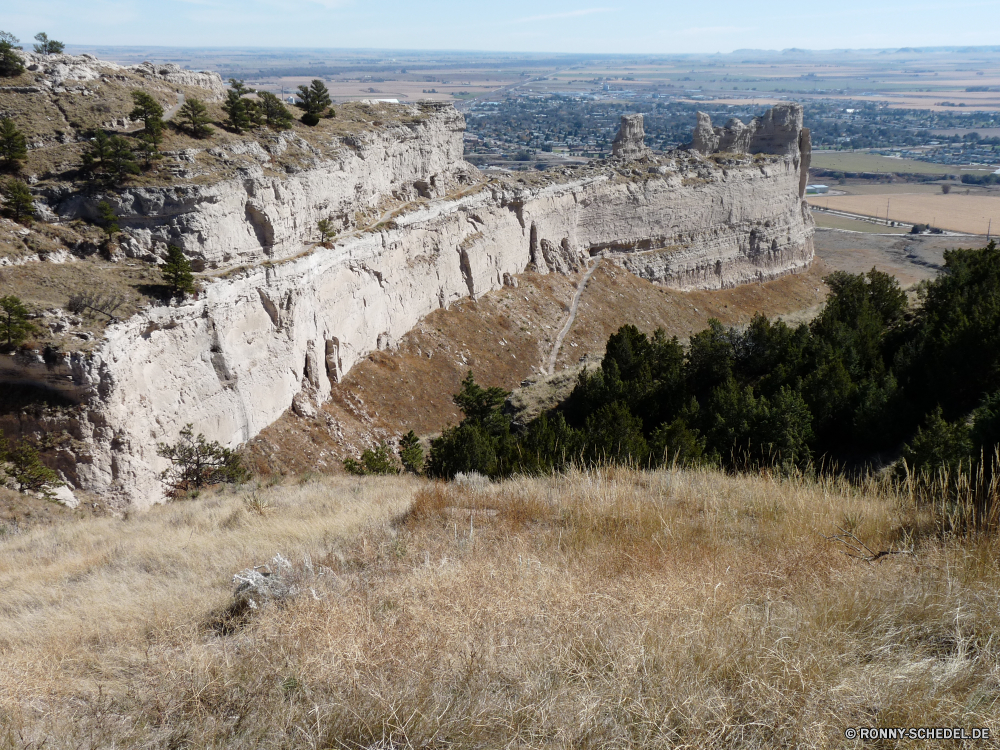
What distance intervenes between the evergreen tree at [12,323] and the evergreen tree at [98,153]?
268 inches

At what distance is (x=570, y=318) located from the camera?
38812mm

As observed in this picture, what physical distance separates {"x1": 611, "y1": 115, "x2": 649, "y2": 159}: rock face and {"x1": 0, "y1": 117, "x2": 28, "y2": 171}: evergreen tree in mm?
37884

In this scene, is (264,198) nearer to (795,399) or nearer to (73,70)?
(73,70)

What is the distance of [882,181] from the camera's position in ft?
376

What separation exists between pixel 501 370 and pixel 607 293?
12264 millimetres

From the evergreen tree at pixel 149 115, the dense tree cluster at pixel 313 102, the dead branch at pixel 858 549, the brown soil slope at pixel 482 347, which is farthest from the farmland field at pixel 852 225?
the dead branch at pixel 858 549

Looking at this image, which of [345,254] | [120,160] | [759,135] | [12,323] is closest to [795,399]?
[12,323]

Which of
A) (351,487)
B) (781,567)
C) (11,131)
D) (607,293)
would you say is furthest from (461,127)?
(781,567)

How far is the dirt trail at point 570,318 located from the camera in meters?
35.1

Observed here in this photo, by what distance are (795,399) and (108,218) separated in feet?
64.4

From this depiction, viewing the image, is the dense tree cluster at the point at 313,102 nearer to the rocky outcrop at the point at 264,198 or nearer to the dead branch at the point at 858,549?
the rocky outcrop at the point at 264,198

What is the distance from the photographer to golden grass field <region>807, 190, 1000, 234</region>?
84.1m

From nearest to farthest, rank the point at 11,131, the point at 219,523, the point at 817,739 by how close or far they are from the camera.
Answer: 1. the point at 817,739
2. the point at 219,523
3. the point at 11,131

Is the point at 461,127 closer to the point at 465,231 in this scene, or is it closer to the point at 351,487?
the point at 465,231
